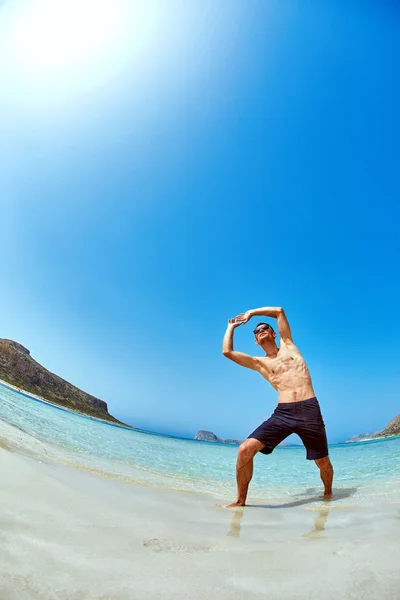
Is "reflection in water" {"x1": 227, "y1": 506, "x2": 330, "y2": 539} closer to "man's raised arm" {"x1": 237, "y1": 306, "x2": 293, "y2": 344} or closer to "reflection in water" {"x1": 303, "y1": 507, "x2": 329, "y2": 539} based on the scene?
"reflection in water" {"x1": 303, "y1": 507, "x2": 329, "y2": 539}

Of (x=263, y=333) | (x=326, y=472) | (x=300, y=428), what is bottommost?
(x=326, y=472)

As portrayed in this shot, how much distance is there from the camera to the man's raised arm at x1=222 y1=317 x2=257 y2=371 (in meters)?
4.69

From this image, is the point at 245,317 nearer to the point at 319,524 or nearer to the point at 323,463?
the point at 323,463

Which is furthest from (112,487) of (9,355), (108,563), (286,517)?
(9,355)

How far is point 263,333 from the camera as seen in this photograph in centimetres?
488

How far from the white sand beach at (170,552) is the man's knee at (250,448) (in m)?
1.28

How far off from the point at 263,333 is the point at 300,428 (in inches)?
57.4

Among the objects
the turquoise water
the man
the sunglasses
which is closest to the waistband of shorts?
the man

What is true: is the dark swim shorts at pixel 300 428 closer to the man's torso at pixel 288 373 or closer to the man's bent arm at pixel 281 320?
the man's torso at pixel 288 373

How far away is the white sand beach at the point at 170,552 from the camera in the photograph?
1.03 meters

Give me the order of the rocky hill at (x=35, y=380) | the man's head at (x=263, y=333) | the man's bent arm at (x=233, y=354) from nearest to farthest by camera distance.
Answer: the man's bent arm at (x=233, y=354), the man's head at (x=263, y=333), the rocky hill at (x=35, y=380)

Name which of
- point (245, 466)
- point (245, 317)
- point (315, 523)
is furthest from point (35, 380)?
point (315, 523)

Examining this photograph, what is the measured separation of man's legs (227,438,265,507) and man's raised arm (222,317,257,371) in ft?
3.88

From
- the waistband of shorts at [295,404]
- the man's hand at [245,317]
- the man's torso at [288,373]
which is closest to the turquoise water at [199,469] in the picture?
the waistband of shorts at [295,404]
